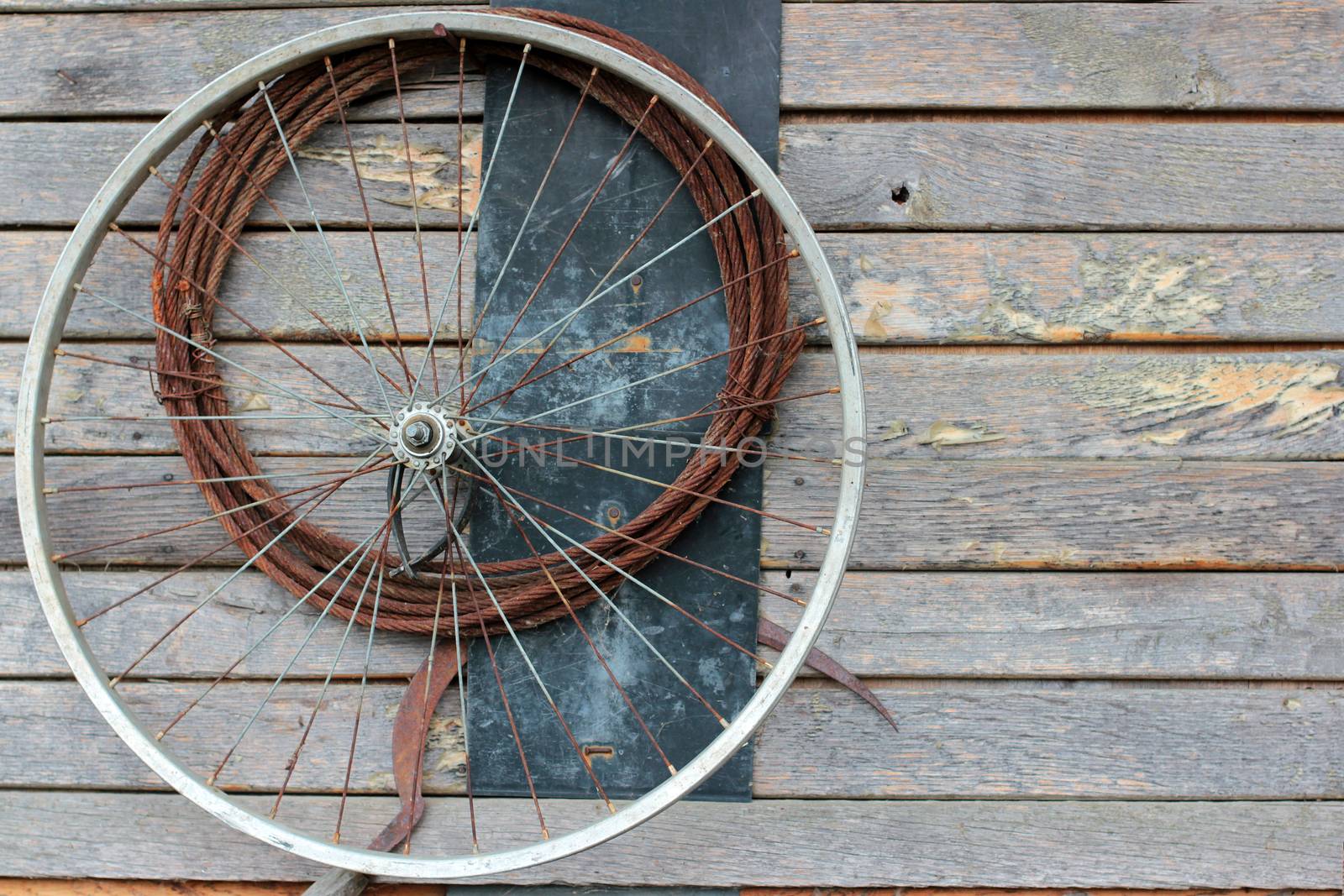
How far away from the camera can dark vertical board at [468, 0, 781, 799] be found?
4.81 ft

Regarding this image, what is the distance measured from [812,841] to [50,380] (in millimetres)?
1376

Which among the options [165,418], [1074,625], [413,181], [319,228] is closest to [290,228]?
[319,228]

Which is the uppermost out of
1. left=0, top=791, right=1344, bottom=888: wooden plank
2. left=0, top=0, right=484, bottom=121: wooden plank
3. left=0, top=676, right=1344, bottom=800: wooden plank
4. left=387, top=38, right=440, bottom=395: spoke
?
left=0, top=0, right=484, bottom=121: wooden plank

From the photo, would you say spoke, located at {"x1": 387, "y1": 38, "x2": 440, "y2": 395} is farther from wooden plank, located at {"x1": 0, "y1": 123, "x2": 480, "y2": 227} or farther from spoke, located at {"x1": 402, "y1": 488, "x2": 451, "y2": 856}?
spoke, located at {"x1": 402, "y1": 488, "x2": 451, "y2": 856}

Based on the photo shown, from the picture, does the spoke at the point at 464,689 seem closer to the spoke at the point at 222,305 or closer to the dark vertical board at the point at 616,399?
the dark vertical board at the point at 616,399

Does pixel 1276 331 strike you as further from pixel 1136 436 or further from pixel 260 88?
pixel 260 88

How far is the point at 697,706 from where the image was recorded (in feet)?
4.82

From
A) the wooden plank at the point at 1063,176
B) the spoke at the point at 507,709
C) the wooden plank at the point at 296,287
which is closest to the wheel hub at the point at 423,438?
the spoke at the point at 507,709

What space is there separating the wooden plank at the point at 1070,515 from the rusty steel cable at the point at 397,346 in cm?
13

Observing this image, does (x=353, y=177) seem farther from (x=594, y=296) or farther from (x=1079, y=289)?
(x=1079, y=289)

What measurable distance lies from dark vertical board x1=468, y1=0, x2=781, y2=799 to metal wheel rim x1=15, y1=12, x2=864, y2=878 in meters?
0.18

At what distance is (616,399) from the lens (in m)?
1.49

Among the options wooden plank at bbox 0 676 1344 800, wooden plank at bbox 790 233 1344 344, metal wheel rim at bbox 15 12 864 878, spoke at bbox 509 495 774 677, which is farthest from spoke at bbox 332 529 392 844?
wooden plank at bbox 790 233 1344 344

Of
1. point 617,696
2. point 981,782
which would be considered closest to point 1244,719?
point 981,782
